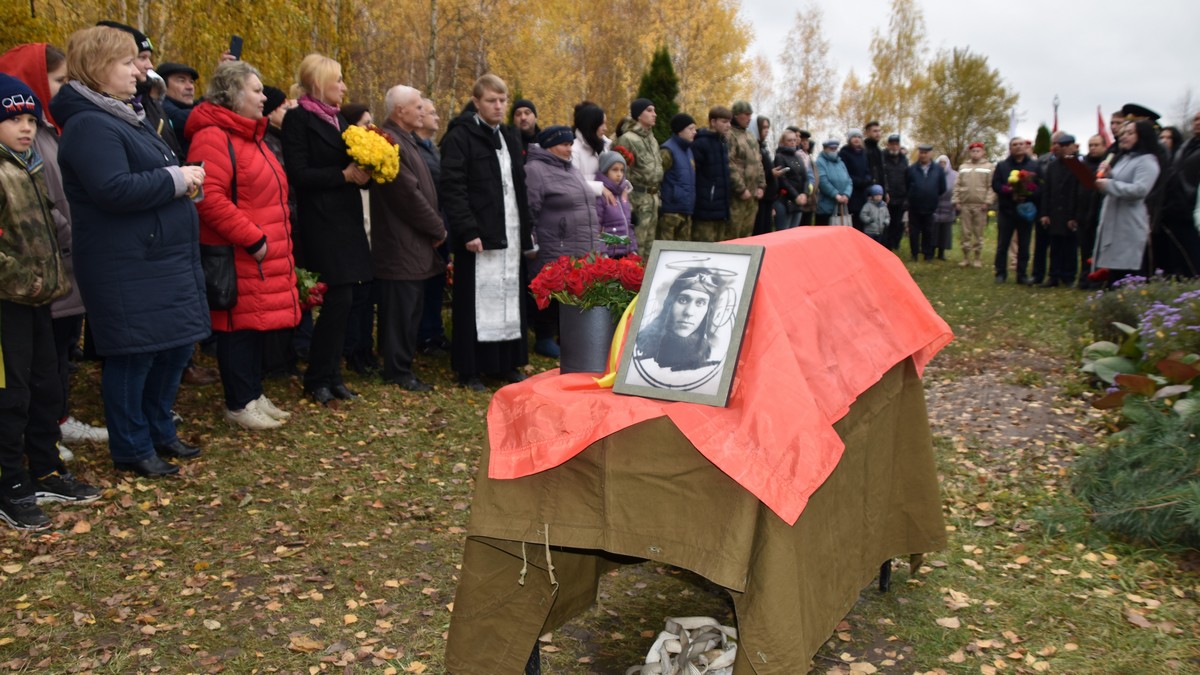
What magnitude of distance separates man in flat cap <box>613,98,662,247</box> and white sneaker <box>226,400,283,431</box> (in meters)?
5.04

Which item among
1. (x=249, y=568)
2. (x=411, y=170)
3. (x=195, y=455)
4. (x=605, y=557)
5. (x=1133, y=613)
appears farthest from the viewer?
(x=411, y=170)

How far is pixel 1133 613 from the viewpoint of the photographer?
3.88 m

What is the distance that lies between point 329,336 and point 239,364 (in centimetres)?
80

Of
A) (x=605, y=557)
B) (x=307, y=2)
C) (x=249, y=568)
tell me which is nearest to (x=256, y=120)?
(x=249, y=568)

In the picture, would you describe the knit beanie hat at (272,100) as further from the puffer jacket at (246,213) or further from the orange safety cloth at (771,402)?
the orange safety cloth at (771,402)

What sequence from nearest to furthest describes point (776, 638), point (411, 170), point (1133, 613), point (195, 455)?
point (776, 638), point (1133, 613), point (195, 455), point (411, 170)

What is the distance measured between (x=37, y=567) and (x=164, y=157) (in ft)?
6.94

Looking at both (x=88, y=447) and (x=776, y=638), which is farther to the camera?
(x=88, y=447)

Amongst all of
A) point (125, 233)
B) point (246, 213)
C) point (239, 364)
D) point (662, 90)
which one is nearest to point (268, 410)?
point (239, 364)

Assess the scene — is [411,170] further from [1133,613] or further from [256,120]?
[1133,613]

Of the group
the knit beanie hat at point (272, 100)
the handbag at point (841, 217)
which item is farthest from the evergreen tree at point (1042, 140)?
the knit beanie hat at point (272, 100)

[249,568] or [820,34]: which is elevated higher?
[820,34]

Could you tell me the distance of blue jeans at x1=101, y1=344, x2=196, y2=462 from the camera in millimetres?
4953

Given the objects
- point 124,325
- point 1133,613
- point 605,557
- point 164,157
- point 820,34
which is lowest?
point 1133,613
